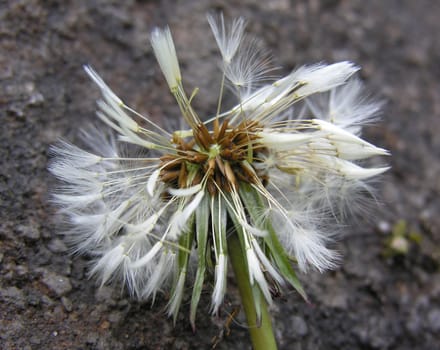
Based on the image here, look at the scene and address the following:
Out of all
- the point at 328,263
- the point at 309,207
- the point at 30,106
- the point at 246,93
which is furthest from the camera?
the point at 30,106

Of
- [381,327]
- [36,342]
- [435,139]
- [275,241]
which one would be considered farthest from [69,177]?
[435,139]

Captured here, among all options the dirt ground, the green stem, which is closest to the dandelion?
the green stem

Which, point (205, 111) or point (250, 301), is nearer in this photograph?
point (250, 301)

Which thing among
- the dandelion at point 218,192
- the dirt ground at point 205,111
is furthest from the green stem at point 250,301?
the dirt ground at point 205,111

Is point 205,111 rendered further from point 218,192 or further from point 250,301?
point 250,301

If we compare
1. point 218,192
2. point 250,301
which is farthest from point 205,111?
point 250,301

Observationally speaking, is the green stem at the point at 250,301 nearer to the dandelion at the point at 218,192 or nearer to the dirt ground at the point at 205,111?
the dandelion at the point at 218,192

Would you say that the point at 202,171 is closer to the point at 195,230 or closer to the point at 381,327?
the point at 195,230
